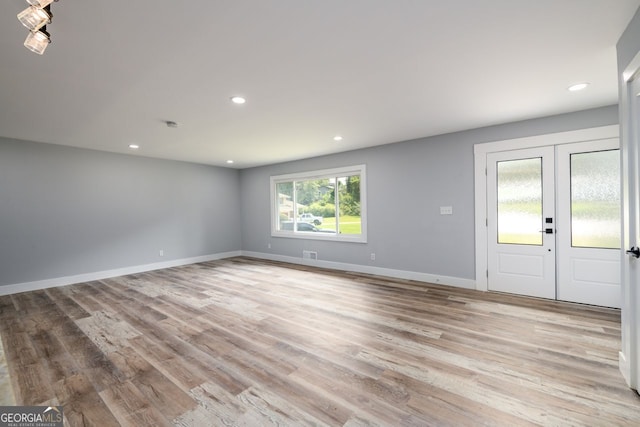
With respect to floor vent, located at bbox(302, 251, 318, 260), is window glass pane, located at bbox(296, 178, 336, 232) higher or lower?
higher

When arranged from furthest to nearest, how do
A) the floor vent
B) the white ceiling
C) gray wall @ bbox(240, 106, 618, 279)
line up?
1. the floor vent
2. gray wall @ bbox(240, 106, 618, 279)
3. the white ceiling

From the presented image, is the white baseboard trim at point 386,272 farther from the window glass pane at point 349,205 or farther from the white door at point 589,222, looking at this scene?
the white door at point 589,222

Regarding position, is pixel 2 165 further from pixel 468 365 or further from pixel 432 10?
pixel 468 365

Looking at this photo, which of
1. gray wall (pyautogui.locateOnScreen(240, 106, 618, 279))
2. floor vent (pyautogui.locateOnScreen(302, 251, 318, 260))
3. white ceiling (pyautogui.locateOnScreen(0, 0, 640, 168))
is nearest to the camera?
white ceiling (pyautogui.locateOnScreen(0, 0, 640, 168))

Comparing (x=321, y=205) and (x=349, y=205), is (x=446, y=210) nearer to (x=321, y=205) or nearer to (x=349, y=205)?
(x=349, y=205)

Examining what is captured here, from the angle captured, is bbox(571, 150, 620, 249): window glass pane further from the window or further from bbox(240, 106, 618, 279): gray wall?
the window

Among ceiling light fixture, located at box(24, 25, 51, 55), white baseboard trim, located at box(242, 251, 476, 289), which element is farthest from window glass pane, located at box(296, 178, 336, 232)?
ceiling light fixture, located at box(24, 25, 51, 55)

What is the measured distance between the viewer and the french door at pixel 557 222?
3459mm

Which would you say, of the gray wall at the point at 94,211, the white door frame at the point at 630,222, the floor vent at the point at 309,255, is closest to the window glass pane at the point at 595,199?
the white door frame at the point at 630,222

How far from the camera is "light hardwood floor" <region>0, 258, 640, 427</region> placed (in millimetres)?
1826

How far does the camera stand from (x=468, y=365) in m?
2.32

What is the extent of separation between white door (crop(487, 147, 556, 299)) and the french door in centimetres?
1

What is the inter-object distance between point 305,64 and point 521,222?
375cm

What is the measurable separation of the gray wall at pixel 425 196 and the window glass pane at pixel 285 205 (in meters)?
1.31
